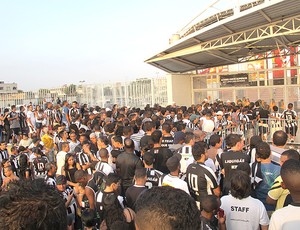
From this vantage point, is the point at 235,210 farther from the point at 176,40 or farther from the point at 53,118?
the point at 176,40

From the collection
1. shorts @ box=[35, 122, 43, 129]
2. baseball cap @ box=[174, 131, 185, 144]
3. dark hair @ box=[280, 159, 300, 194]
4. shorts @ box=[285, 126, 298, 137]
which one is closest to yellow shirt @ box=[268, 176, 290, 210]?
dark hair @ box=[280, 159, 300, 194]

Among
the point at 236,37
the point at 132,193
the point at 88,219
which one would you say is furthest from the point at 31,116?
the point at 88,219

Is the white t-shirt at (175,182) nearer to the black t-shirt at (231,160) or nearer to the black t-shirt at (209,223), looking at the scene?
the black t-shirt at (209,223)

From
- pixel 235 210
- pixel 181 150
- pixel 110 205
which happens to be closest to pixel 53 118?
pixel 181 150

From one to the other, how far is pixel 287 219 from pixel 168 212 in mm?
1578

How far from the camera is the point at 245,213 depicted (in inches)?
143

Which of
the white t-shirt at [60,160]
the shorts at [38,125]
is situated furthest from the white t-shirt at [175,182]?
the shorts at [38,125]

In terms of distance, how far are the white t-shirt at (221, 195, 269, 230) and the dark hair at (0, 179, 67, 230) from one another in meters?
2.62

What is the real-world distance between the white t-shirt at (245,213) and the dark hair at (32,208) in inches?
103

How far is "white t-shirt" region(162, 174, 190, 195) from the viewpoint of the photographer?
4.54 metres

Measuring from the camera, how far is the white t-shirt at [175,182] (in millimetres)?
4539

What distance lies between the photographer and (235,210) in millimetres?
3682

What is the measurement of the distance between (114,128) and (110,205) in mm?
4813

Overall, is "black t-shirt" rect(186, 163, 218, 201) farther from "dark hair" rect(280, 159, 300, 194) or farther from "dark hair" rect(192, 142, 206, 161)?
"dark hair" rect(280, 159, 300, 194)
